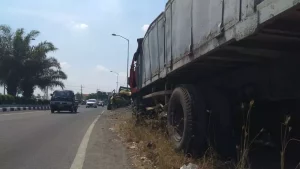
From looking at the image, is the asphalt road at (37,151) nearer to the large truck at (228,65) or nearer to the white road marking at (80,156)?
the white road marking at (80,156)

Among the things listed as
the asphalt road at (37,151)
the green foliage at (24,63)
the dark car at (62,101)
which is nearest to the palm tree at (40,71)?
the green foliage at (24,63)

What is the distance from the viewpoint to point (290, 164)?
6438mm

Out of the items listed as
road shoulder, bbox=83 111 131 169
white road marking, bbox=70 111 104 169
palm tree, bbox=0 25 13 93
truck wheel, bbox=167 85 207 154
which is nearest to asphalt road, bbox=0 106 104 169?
white road marking, bbox=70 111 104 169

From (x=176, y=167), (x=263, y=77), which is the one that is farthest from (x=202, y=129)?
(x=263, y=77)

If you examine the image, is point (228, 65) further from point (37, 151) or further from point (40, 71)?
point (40, 71)

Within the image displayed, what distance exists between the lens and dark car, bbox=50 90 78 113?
34000 millimetres

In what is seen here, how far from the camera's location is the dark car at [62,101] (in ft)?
112

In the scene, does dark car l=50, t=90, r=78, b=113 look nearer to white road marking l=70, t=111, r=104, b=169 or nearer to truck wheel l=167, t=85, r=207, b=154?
white road marking l=70, t=111, r=104, b=169

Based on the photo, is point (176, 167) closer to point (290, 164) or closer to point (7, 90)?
point (290, 164)

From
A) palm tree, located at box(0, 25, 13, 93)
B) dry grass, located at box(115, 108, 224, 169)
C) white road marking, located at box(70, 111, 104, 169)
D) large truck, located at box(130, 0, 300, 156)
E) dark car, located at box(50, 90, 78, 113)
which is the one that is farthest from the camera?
palm tree, located at box(0, 25, 13, 93)

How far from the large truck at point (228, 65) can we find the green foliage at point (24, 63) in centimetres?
4402

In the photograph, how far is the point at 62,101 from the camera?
34250 mm

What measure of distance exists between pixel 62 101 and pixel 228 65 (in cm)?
2881

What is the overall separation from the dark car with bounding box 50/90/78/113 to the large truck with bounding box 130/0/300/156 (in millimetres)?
26712
